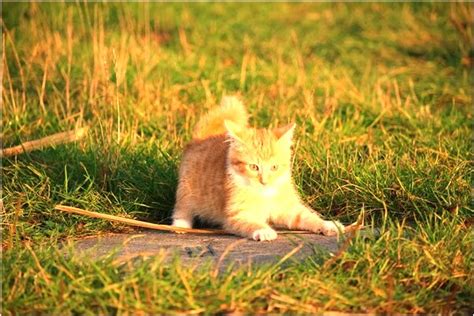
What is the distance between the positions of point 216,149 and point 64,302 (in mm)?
1811

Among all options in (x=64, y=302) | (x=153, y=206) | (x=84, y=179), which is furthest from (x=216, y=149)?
(x=64, y=302)

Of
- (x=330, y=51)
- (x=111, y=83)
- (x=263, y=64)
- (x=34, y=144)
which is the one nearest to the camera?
(x=34, y=144)

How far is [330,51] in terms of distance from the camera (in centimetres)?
889

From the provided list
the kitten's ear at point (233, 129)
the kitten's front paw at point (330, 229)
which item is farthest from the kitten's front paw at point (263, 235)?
the kitten's ear at point (233, 129)

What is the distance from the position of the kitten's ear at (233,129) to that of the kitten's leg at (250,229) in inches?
19.7

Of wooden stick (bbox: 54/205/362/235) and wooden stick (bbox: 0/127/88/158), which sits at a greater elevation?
wooden stick (bbox: 0/127/88/158)

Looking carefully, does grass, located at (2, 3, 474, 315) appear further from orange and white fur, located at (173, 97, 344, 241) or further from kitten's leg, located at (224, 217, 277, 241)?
kitten's leg, located at (224, 217, 277, 241)

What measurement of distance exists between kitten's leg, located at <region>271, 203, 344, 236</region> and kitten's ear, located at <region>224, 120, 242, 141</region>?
1.77 ft

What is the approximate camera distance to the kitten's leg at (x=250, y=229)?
4.59m

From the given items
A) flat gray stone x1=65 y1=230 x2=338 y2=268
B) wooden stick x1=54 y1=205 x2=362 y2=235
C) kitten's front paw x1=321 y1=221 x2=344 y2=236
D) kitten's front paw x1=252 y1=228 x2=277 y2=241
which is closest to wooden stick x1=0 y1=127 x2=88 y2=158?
wooden stick x1=54 y1=205 x2=362 y2=235

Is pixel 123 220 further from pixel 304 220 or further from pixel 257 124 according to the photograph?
pixel 257 124

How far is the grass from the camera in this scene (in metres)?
3.75

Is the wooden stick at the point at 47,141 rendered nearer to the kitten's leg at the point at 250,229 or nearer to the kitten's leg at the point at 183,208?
the kitten's leg at the point at 183,208

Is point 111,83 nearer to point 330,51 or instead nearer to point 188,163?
point 188,163
